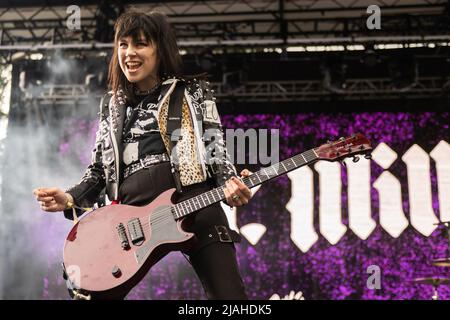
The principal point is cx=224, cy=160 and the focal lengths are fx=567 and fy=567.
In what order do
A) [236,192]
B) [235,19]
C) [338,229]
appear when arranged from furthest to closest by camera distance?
[235,19] → [338,229] → [236,192]

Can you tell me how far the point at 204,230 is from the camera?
1.92 meters

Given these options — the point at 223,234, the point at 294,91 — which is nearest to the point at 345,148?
the point at 223,234

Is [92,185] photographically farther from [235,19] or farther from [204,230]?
→ [235,19]

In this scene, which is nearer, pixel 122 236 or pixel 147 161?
pixel 122 236

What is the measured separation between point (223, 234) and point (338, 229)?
213 inches

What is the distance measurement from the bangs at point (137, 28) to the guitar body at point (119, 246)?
601mm

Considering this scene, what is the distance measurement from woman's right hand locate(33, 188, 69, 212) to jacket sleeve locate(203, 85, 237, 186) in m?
0.56

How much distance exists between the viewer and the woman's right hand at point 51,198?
6.82 ft

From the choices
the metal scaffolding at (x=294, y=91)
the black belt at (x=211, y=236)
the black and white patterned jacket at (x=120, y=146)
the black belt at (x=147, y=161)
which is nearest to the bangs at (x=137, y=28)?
the black and white patterned jacket at (x=120, y=146)

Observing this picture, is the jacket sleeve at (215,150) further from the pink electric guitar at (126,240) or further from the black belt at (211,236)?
the black belt at (211,236)

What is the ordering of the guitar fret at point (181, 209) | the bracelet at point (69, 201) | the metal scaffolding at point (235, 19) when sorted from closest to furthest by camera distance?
the guitar fret at point (181, 209) < the bracelet at point (69, 201) < the metal scaffolding at point (235, 19)

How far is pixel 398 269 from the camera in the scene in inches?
269

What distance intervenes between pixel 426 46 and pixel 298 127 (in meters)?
1.87
